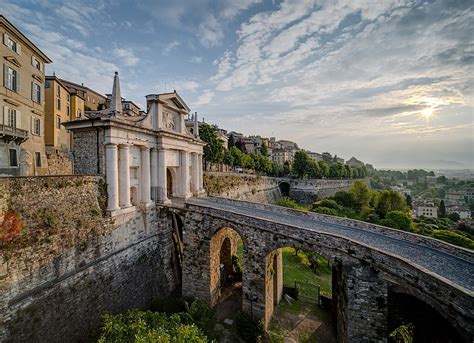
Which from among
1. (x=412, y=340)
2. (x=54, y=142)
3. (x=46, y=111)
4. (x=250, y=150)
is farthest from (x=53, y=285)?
(x=250, y=150)

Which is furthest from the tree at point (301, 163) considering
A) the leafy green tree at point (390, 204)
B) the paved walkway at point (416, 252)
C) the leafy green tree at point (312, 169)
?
the paved walkway at point (416, 252)

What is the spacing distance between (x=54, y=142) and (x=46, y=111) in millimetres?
3479

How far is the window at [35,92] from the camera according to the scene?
830 inches

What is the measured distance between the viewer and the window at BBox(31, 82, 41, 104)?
21.1 m

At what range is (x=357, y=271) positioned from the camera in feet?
31.6

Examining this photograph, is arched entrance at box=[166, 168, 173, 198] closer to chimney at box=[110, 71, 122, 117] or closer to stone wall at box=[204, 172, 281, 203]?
stone wall at box=[204, 172, 281, 203]

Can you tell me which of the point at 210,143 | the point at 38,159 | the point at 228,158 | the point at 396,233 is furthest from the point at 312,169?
the point at 38,159

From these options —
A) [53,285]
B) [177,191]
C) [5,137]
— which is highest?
[5,137]

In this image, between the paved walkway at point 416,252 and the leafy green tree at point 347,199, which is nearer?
the paved walkway at point 416,252

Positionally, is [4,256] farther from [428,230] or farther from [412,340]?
[428,230]

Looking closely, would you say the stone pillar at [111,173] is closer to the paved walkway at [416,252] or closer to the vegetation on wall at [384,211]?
the paved walkway at [416,252]

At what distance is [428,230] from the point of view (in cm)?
3055

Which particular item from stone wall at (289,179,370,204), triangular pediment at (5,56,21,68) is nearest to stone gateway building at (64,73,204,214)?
triangular pediment at (5,56,21,68)

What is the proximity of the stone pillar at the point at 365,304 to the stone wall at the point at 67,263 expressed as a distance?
483 inches
